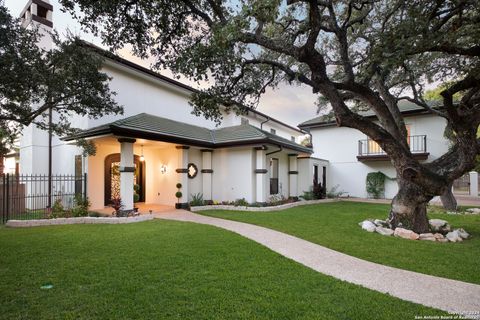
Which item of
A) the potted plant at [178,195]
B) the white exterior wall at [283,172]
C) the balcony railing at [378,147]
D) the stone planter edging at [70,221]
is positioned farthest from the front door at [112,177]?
the balcony railing at [378,147]

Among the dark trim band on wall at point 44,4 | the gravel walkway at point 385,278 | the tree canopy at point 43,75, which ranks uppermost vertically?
the dark trim band on wall at point 44,4

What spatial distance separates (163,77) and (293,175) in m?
9.88

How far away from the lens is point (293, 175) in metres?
17.0

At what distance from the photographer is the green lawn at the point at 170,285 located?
10.5ft

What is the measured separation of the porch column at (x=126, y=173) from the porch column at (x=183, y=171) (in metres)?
2.67

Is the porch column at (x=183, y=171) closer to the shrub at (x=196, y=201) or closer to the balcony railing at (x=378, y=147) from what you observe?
the shrub at (x=196, y=201)

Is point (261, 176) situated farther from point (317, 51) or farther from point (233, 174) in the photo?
point (317, 51)

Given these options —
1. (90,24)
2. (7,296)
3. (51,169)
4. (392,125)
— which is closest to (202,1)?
(90,24)

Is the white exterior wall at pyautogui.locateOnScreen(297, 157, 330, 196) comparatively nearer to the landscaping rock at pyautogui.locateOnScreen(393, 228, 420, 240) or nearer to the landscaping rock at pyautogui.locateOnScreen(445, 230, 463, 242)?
the landscaping rock at pyautogui.locateOnScreen(393, 228, 420, 240)

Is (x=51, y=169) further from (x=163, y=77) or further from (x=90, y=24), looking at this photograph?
(x=90, y=24)

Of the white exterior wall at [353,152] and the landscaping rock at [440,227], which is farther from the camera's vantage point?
the white exterior wall at [353,152]

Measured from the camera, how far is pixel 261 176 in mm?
13047

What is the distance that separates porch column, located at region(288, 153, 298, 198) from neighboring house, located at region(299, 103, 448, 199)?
3.23 meters

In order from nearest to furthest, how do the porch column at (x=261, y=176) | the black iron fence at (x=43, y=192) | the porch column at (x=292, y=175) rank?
the black iron fence at (x=43, y=192) → the porch column at (x=261, y=176) → the porch column at (x=292, y=175)
